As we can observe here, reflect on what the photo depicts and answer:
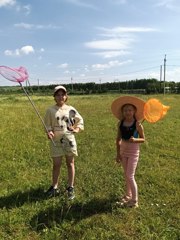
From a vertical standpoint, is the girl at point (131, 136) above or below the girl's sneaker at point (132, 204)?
above

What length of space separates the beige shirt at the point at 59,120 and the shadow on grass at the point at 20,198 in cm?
109

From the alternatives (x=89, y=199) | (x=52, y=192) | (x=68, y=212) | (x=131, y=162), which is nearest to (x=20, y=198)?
(x=52, y=192)

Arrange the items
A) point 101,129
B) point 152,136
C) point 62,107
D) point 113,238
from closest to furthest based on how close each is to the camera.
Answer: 1. point 113,238
2. point 62,107
3. point 152,136
4. point 101,129

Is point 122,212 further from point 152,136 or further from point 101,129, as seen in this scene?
point 101,129

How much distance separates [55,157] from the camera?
5.65 meters

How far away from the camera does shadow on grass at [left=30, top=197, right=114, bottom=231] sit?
479cm

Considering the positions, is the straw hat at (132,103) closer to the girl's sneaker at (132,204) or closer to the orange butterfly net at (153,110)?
the orange butterfly net at (153,110)

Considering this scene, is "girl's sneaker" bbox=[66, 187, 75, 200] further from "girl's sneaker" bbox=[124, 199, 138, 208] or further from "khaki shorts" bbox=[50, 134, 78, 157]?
"girl's sneaker" bbox=[124, 199, 138, 208]

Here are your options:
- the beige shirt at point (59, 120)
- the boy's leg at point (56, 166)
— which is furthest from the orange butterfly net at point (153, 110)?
the boy's leg at point (56, 166)

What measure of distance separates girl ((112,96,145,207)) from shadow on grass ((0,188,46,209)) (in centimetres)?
138

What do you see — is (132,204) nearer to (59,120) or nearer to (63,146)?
(63,146)

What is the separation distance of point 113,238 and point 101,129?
9691 mm

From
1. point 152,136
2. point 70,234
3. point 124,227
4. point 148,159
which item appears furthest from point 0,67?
point 152,136

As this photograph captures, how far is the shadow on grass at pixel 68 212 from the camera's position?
189 inches
